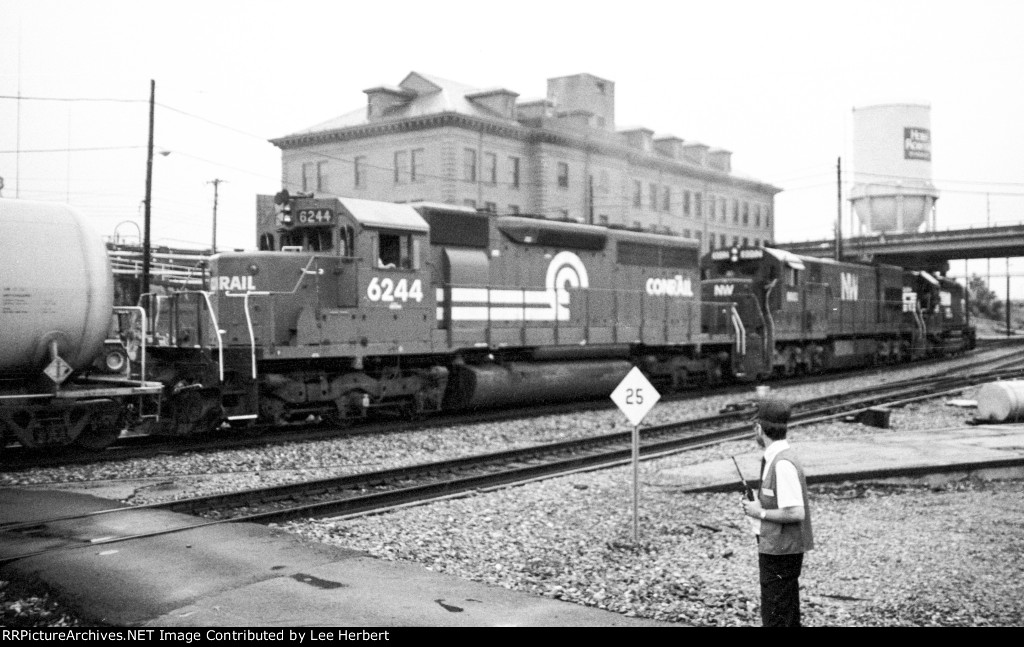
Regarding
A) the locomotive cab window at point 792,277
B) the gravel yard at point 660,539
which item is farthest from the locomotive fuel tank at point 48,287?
the locomotive cab window at point 792,277

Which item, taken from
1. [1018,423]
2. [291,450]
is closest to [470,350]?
[291,450]

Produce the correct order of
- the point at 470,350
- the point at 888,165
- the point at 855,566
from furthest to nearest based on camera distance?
the point at 888,165 < the point at 470,350 < the point at 855,566

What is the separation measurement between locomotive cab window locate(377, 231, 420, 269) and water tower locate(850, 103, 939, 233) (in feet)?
178

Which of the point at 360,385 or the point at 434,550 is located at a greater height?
the point at 360,385

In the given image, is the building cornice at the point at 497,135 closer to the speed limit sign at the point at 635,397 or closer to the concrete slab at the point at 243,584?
the speed limit sign at the point at 635,397

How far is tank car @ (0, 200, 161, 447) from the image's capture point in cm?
1176

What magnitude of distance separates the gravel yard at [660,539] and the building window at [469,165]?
44080 mm

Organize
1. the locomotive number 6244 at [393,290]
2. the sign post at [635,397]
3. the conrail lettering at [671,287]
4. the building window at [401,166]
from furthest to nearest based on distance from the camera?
the building window at [401,166], the conrail lettering at [671,287], the locomotive number 6244 at [393,290], the sign post at [635,397]

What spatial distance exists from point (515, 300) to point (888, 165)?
171 ft

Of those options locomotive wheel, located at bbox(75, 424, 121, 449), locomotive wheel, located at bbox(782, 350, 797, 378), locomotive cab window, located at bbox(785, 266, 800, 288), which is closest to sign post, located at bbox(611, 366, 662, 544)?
locomotive wheel, located at bbox(75, 424, 121, 449)

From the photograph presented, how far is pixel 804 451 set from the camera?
13391 mm

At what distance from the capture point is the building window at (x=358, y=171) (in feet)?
198

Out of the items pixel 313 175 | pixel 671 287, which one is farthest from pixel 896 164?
pixel 671 287

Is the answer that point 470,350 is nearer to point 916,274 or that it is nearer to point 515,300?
point 515,300
